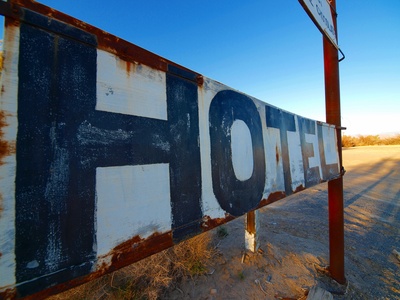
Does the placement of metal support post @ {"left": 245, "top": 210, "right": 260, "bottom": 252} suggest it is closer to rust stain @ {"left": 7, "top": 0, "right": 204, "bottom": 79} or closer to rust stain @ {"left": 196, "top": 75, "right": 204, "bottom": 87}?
rust stain @ {"left": 196, "top": 75, "right": 204, "bottom": 87}

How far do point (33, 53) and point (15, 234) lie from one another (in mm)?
462

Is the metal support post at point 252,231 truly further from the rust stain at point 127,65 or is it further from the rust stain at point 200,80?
the rust stain at point 127,65

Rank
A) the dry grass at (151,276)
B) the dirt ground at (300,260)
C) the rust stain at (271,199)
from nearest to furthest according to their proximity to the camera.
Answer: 1. the rust stain at (271,199)
2. the dry grass at (151,276)
3. the dirt ground at (300,260)

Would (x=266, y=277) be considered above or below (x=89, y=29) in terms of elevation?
below

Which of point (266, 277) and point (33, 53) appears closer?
point (33, 53)

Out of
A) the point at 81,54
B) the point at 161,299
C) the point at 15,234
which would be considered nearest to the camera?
the point at 15,234

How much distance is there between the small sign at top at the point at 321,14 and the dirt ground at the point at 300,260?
3.13m

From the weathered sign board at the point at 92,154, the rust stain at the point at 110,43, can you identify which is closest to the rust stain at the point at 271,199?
the weathered sign board at the point at 92,154

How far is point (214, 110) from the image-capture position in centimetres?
105

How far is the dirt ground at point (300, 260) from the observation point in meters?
2.69

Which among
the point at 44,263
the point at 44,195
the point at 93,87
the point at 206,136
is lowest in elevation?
the point at 44,263

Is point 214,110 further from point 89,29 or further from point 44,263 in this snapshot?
point 44,263

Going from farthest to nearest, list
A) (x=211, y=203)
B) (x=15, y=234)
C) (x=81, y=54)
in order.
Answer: (x=211, y=203)
(x=81, y=54)
(x=15, y=234)

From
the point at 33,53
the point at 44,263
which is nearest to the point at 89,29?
the point at 33,53
